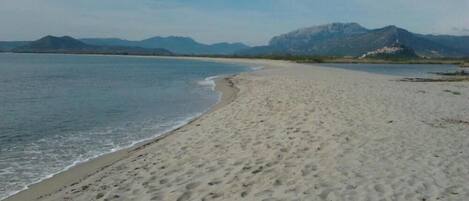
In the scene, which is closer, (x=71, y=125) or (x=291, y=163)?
(x=291, y=163)

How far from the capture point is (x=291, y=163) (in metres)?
10.9

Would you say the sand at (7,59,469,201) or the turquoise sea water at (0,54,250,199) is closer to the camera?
the sand at (7,59,469,201)

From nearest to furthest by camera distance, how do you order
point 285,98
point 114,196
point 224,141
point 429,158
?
1. point 114,196
2. point 429,158
3. point 224,141
4. point 285,98

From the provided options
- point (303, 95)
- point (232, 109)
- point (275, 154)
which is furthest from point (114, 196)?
point (303, 95)

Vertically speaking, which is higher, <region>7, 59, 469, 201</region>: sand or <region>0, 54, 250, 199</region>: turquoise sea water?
<region>7, 59, 469, 201</region>: sand

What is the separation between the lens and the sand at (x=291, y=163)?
358 inches

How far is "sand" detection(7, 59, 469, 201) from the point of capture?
9.10m

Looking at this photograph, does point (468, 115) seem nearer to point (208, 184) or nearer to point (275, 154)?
point (275, 154)

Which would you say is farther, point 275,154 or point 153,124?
point 153,124

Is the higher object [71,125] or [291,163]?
[291,163]

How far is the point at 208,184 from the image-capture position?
9.60 m

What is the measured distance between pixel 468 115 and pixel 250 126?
967cm

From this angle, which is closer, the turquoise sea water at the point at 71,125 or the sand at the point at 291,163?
the sand at the point at 291,163

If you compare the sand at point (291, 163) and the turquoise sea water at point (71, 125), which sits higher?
the sand at point (291, 163)
